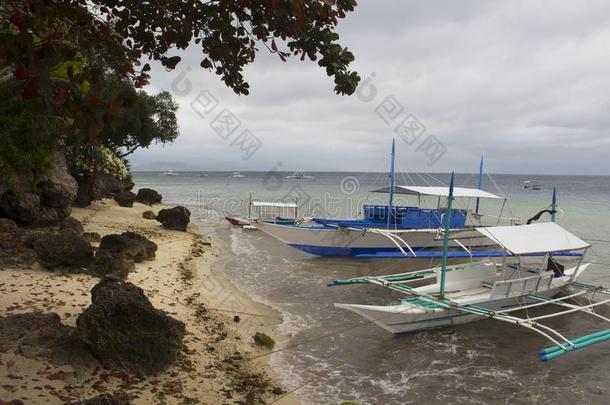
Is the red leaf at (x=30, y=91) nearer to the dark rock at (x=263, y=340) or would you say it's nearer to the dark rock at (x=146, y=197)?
the dark rock at (x=263, y=340)

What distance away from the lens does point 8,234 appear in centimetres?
1205

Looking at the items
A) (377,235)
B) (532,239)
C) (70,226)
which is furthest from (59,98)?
(377,235)

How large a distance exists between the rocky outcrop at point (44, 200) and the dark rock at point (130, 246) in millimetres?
2606

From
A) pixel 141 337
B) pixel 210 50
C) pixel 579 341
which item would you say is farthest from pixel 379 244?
pixel 210 50

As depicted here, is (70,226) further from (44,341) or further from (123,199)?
(123,199)

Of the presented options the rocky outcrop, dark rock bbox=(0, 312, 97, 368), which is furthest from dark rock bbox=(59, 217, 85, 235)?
dark rock bbox=(0, 312, 97, 368)

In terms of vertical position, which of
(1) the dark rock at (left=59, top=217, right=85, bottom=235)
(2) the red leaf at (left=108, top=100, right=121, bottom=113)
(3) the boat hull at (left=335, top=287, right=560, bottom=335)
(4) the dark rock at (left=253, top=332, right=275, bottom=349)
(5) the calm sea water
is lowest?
(5) the calm sea water

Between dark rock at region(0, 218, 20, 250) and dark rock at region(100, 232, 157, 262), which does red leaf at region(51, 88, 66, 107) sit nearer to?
dark rock at region(0, 218, 20, 250)

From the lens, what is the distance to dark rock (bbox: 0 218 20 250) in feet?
36.3

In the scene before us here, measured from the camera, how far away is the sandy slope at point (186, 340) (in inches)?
223

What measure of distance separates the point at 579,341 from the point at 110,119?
8.73m

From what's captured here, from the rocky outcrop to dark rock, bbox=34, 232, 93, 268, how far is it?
3.34 meters

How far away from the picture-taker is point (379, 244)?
763 inches

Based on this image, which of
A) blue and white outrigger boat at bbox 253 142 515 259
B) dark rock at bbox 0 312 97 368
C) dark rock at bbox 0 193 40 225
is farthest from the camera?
blue and white outrigger boat at bbox 253 142 515 259
